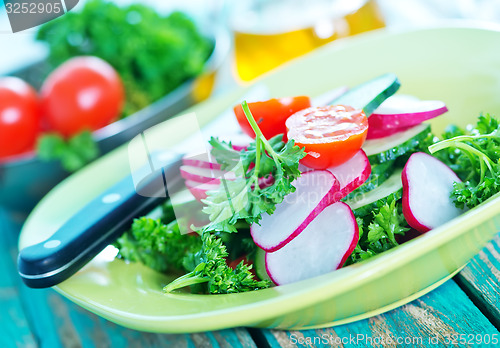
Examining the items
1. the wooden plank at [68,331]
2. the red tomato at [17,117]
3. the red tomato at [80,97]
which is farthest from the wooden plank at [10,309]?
the red tomato at [80,97]

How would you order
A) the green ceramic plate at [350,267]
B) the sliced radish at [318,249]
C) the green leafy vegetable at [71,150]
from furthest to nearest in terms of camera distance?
1. the green leafy vegetable at [71,150]
2. the sliced radish at [318,249]
3. the green ceramic plate at [350,267]

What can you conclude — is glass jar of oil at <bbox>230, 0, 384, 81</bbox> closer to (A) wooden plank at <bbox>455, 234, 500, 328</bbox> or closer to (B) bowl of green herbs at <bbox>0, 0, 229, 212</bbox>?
(B) bowl of green herbs at <bbox>0, 0, 229, 212</bbox>

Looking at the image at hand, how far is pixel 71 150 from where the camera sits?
1873 mm

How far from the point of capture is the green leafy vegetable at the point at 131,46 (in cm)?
224

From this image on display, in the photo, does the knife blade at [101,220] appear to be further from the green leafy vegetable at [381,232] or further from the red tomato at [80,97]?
the red tomato at [80,97]

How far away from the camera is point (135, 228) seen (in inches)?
48.4

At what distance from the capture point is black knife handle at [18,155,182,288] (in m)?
1.07

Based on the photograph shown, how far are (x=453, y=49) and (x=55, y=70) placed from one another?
1560 millimetres

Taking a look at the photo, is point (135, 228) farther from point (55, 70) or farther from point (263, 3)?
point (263, 3)

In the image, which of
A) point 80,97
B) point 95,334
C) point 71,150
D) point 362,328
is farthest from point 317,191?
point 80,97

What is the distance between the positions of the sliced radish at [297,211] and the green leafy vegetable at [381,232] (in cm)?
10

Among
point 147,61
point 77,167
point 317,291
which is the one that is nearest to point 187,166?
point 317,291

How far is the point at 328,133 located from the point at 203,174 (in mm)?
307

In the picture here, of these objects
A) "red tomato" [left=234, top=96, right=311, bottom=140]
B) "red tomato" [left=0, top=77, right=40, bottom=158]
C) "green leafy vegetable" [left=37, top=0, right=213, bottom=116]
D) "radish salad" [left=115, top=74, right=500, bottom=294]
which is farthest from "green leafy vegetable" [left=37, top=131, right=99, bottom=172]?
"red tomato" [left=234, top=96, right=311, bottom=140]
